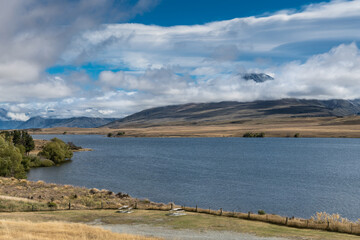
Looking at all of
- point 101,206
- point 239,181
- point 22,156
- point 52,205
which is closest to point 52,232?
point 52,205

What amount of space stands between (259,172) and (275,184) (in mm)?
16440

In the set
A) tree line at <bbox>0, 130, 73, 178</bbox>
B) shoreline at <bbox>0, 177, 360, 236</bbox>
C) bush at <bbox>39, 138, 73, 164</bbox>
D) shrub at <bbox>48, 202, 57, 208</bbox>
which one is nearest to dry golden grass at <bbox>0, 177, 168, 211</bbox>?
shoreline at <bbox>0, 177, 360, 236</bbox>

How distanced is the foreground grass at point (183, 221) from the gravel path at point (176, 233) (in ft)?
4.62

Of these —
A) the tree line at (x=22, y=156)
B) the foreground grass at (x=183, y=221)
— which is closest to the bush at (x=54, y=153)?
the tree line at (x=22, y=156)

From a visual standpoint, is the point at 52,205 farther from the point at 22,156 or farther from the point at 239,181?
the point at 22,156

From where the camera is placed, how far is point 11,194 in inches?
2270

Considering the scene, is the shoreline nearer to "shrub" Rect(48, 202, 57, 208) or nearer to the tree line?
"shrub" Rect(48, 202, 57, 208)

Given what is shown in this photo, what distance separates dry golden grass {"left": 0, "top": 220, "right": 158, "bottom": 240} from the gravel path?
3299mm

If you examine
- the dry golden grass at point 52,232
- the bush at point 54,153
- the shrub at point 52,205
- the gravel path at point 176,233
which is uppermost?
the bush at point 54,153

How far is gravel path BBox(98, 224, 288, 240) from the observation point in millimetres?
31100

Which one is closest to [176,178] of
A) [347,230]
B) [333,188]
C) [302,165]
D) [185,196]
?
[185,196]

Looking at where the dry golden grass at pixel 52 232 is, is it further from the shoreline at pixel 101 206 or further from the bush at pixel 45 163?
the bush at pixel 45 163

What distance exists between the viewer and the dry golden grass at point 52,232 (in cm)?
2862

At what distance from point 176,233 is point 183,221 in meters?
5.66
